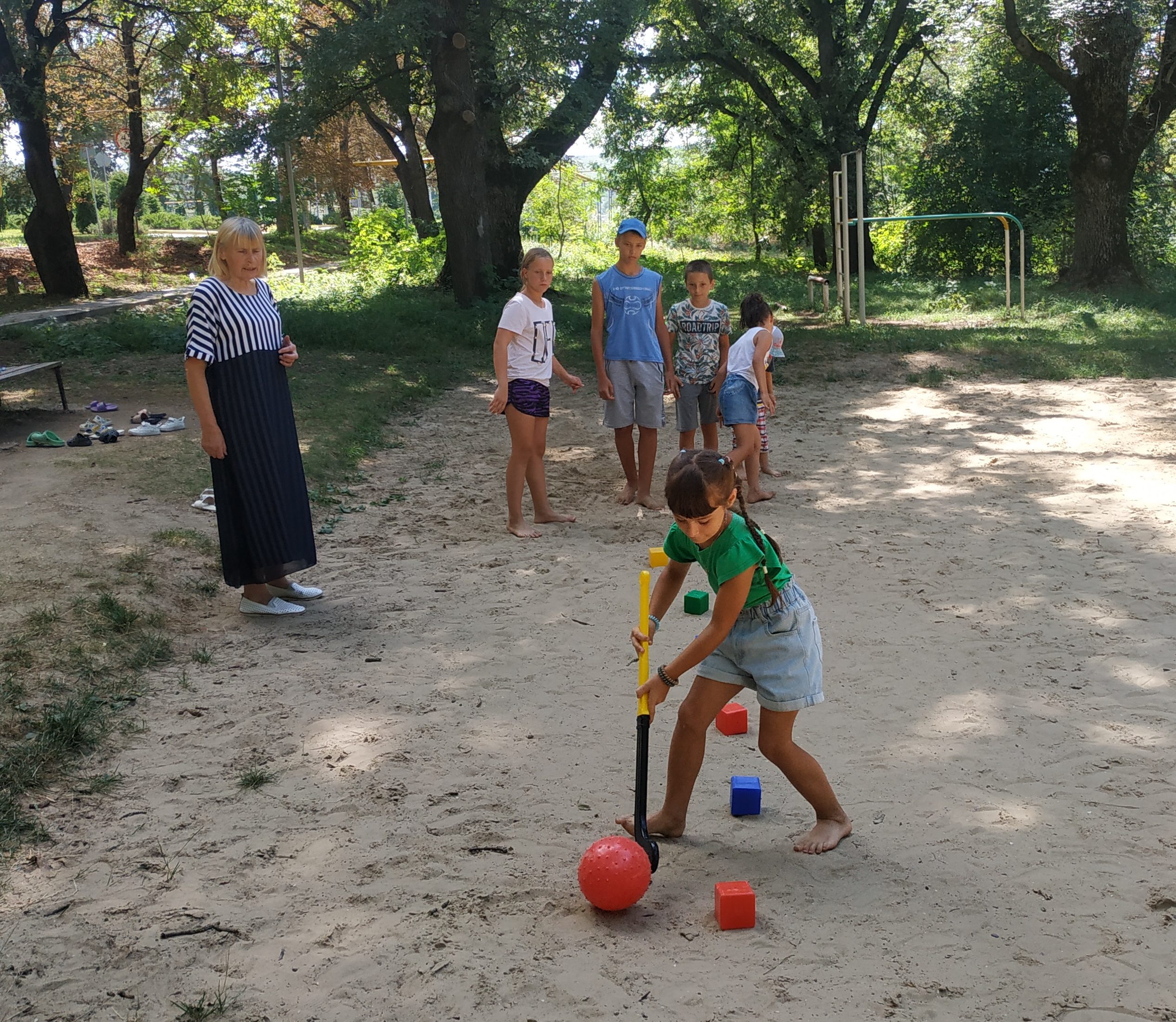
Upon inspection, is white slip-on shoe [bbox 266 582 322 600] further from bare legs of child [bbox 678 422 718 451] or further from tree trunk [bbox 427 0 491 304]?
tree trunk [bbox 427 0 491 304]

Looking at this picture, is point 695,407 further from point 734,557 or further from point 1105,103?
point 1105,103

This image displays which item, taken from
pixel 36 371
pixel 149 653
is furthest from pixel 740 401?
pixel 36 371

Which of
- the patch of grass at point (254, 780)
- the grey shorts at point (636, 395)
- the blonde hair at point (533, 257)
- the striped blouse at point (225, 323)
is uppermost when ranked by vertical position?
the blonde hair at point (533, 257)

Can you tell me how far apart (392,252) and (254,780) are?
68.7 ft

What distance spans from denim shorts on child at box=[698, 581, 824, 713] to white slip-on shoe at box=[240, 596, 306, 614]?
10.3 feet

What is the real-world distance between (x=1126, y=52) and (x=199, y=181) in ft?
88.6

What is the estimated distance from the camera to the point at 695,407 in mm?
8102

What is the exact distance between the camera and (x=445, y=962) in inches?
119

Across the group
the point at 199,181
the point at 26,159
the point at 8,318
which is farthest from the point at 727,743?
the point at 199,181

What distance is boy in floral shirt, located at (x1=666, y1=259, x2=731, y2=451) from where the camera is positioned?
7.84m

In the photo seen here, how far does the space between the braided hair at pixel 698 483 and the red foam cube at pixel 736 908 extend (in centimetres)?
107

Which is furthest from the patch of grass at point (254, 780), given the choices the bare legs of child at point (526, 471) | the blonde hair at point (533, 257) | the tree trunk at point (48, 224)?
the tree trunk at point (48, 224)

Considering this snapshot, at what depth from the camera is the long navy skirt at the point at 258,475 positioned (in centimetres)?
538

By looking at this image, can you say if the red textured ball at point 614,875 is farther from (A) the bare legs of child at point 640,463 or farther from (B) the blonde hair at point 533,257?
(A) the bare legs of child at point 640,463
